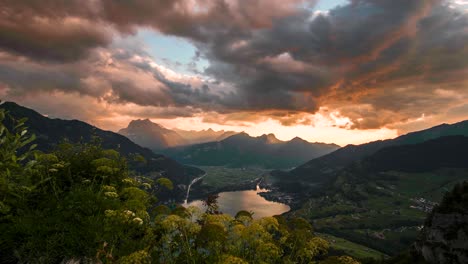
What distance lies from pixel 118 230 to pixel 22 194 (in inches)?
173

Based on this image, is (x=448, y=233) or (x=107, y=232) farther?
(x=448, y=233)

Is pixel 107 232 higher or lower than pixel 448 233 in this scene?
higher

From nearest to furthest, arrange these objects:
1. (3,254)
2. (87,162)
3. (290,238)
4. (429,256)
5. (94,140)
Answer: (3,254)
(290,238)
(87,162)
(94,140)
(429,256)

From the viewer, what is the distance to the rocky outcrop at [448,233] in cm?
12225

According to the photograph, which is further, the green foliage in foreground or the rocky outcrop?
the rocky outcrop

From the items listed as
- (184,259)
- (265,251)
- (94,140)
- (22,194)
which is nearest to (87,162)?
(94,140)

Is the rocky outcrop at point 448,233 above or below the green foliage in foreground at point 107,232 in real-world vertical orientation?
below

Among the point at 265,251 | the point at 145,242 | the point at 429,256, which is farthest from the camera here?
the point at 429,256

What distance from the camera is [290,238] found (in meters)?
11.5

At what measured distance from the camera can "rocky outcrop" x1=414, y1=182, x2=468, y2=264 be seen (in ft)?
401

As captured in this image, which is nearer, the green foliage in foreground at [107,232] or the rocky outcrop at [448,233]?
the green foliage in foreground at [107,232]

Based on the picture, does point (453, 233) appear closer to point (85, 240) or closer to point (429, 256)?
point (429, 256)

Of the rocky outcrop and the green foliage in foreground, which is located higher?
the green foliage in foreground

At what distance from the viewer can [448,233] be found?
12588 centimetres
